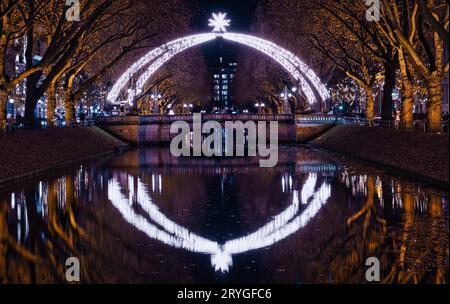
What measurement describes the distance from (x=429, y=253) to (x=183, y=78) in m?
88.7

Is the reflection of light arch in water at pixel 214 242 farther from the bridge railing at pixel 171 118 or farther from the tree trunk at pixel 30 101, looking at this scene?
the bridge railing at pixel 171 118

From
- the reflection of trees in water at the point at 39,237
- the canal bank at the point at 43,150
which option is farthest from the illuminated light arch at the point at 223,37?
the reflection of trees in water at the point at 39,237

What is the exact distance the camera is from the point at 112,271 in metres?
14.0

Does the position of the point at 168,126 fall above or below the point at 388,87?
below

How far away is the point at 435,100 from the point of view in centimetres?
3838

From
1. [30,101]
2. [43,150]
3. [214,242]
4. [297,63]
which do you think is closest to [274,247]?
[214,242]

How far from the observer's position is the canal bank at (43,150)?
33.9 metres

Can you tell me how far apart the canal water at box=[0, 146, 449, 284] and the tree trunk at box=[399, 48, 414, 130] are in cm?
1162

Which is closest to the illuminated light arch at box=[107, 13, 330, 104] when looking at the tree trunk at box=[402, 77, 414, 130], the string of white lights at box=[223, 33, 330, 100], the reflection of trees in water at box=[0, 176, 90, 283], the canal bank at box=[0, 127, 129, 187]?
the string of white lights at box=[223, 33, 330, 100]

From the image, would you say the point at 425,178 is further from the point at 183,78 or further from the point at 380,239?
the point at 183,78

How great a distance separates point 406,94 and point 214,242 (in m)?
30.7

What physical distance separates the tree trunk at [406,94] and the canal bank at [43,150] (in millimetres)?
20429
